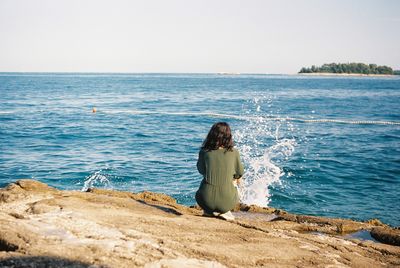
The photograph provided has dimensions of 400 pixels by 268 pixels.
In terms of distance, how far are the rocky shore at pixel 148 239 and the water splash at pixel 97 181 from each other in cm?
525

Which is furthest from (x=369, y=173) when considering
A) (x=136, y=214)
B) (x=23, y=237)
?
(x=23, y=237)

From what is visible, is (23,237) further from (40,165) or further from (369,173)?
(369,173)

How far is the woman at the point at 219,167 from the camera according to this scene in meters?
5.38

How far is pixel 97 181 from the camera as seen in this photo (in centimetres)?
1230

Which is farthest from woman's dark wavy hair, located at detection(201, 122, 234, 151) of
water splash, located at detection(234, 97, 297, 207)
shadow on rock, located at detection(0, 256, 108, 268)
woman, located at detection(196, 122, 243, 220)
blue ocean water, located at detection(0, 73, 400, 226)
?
blue ocean water, located at detection(0, 73, 400, 226)

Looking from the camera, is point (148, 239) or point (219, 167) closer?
point (148, 239)

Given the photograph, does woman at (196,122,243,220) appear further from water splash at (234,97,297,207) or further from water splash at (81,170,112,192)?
water splash at (81,170,112,192)

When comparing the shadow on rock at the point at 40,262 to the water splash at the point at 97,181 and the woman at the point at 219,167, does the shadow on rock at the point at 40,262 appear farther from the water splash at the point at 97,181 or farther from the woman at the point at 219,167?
the water splash at the point at 97,181

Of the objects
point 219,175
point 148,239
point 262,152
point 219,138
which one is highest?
point 219,138

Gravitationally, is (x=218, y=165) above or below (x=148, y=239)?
above

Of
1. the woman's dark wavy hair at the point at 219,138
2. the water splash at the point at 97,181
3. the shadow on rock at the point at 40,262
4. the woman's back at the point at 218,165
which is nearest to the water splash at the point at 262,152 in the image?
the woman's back at the point at 218,165

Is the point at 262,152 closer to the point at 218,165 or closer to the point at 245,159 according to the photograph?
the point at 245,159

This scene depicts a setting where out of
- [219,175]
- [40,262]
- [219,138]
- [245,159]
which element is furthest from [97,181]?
[40,262]

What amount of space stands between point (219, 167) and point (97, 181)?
8003 mm
